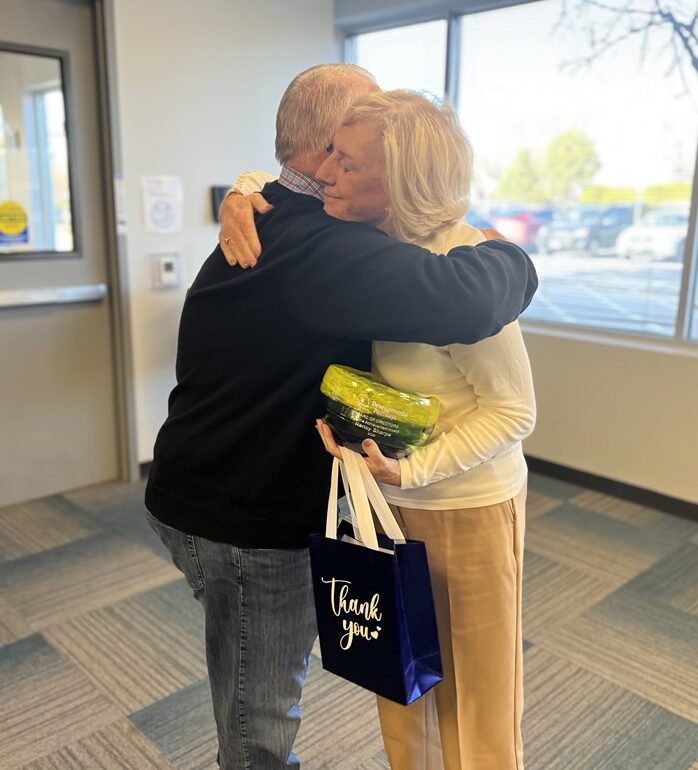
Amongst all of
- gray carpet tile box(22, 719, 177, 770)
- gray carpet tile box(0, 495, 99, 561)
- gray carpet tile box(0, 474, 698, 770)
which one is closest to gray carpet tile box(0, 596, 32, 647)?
gray carpet tile box(0, 474, 698, 770)

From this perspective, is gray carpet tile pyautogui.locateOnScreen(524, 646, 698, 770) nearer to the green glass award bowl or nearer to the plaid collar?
the green glass award bowl

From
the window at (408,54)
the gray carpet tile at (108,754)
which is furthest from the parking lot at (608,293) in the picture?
the gray carpet tile at (108,754)

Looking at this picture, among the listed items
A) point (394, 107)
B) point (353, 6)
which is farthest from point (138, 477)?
point (394, 107)

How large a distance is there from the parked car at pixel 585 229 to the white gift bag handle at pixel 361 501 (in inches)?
104

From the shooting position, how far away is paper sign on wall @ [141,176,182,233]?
329 cm

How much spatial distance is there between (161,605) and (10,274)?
1.50 meters

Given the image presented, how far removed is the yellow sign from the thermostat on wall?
0.55 metres

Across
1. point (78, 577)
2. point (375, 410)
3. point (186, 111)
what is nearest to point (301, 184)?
point (375, 410)

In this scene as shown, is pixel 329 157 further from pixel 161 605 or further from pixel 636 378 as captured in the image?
pixel 636 378

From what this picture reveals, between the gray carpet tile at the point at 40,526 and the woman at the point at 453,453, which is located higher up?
the woman at the point at 453,453

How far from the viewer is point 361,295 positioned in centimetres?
98

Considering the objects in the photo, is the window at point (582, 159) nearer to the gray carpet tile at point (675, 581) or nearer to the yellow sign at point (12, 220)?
the gray carpet tile at point (675, 581)

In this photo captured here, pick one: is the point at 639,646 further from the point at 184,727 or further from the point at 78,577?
the point at 78,577

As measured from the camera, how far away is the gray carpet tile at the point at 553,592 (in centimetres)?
242
